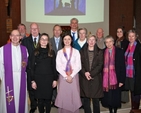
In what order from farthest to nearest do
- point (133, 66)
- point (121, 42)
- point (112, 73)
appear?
point (121, 42)
point (133, 66)
point (112, 73)

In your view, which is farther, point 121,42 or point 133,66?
point 121,42

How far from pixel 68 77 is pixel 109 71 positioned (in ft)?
1.98

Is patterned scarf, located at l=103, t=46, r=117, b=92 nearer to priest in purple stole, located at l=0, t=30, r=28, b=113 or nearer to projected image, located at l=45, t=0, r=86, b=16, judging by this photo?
priest in purple stole, located at l=0, t=30, r=28, b=113

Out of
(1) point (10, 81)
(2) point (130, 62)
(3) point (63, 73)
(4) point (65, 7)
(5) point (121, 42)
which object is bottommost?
(1) point (10, 81)

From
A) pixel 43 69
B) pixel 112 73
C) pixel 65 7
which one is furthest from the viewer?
pixel 65 7

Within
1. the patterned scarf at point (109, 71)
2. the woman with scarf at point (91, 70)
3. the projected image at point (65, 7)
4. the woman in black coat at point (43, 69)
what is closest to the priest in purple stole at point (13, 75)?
the woman in black coat at point (43, 69)

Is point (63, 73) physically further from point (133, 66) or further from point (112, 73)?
point (133, 66)

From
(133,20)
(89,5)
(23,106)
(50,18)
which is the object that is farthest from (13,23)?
(23,106)

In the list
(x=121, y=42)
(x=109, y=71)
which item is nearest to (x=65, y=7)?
(x=121, y=42)

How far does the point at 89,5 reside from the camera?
8594 millimetres

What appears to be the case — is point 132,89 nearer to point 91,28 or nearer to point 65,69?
point 65,69

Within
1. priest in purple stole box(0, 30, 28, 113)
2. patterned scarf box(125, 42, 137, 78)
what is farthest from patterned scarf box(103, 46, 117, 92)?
priest in purple stole box(0, 30, 28, 113)

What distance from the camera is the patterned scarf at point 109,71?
3695mm

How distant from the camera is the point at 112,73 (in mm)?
3703
